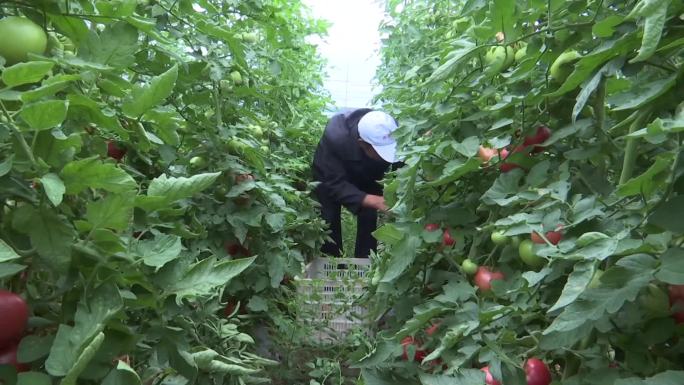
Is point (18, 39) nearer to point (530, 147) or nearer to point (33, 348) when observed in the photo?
point (33, 348)

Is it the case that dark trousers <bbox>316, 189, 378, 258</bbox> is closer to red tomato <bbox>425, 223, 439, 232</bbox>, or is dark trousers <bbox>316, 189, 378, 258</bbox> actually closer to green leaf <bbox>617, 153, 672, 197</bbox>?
red tomato <bbox>425, 223, 439, 232</bbox>

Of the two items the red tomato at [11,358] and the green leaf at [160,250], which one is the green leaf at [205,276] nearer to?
the green leaf at [160,250]

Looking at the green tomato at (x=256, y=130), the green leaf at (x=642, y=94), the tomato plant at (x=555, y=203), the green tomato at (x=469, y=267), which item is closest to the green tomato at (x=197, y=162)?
the green tomato at (x=256, y=130)

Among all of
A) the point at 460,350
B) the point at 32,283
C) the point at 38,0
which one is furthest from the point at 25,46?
the point at 460,350

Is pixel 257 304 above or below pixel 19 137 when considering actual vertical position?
below

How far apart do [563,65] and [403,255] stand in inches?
17.3

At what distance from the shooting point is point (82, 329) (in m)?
0.50

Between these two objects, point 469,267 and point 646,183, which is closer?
point 646,183

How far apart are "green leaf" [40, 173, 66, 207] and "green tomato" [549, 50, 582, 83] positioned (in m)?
0.62

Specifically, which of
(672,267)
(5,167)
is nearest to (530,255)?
(672,267)

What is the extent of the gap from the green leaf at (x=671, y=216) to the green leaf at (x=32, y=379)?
1.78 feet

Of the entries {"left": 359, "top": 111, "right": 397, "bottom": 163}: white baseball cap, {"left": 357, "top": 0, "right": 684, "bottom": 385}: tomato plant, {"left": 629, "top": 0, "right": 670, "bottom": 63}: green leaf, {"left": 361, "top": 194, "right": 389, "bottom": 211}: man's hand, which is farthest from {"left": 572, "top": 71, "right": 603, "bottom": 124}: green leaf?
{"left": 361, "top": 194, "right": 389, "bottom": 211}: man's hand

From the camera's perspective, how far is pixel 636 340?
63 cm

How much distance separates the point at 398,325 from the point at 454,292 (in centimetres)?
32
